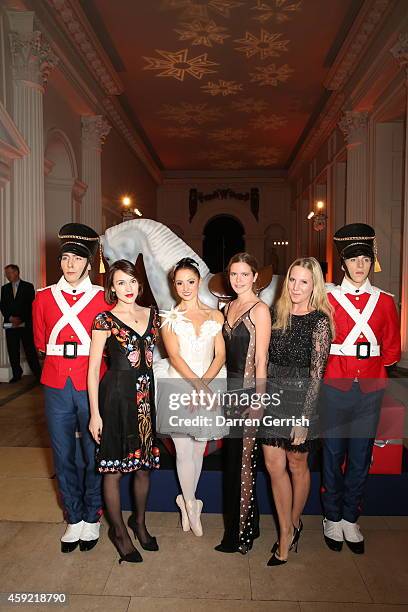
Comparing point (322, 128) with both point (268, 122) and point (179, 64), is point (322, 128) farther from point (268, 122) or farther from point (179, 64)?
point (179, 64)

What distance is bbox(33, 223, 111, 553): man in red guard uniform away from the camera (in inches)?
102

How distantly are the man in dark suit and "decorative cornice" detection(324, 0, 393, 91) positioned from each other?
648 centimetres

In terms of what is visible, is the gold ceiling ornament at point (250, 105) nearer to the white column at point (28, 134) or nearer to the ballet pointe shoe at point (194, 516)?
the white column at point (28, 134)

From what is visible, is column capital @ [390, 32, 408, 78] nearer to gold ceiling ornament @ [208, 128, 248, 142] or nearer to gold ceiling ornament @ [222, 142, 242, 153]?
gold ceiling ornament @ [208, 128, 248, 142]

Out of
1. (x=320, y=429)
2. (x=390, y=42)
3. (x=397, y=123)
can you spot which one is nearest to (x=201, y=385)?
(x=320, y=429)

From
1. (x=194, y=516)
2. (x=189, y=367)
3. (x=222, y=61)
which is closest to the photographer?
(x=189, y=367)

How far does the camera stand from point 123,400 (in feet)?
8.18

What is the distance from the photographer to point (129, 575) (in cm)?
242

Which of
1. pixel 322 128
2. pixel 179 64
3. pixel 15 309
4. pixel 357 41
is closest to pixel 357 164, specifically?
pixel 357 41

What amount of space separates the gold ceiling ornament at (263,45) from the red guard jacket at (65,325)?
7.31 meters

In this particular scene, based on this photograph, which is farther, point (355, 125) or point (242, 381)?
point (355, 125)

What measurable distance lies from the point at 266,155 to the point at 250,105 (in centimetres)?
498

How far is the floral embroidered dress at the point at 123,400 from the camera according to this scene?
2477 mm

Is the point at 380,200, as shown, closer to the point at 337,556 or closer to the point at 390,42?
the point at 390,42
